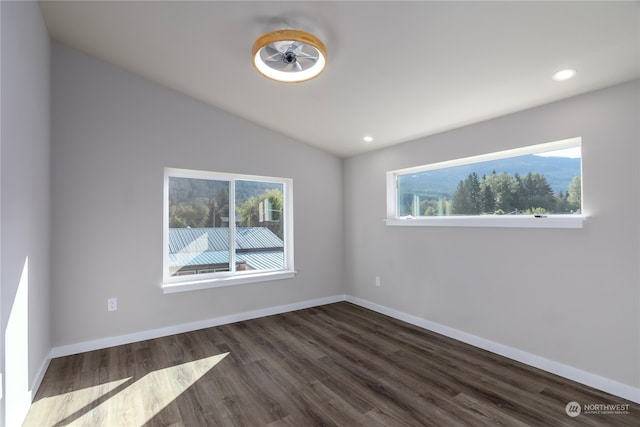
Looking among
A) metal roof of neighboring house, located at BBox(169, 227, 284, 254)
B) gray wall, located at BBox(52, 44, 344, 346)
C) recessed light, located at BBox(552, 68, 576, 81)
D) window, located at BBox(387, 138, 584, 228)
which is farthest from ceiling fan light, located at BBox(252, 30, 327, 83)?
metal roof of neighboring house, located at BBox(169, 227, 284, 254)

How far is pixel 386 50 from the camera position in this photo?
215 centimetres

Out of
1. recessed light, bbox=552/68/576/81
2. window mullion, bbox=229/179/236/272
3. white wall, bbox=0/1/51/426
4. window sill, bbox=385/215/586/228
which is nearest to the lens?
white wall, bbox=0/1/51/426

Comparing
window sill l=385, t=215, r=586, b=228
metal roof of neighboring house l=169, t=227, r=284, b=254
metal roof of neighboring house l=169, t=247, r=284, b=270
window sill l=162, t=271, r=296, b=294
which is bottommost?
window sill l=162, t=271, r=296, b=294

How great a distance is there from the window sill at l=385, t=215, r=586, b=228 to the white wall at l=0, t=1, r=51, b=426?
3372 millimetres

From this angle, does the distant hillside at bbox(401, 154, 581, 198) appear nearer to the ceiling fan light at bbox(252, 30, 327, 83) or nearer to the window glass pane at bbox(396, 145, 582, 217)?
the window glass pane at bbox(396, 145, 582, 217)

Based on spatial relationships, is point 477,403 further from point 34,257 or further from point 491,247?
point 34,257

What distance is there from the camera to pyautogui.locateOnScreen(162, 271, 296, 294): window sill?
3.28 m

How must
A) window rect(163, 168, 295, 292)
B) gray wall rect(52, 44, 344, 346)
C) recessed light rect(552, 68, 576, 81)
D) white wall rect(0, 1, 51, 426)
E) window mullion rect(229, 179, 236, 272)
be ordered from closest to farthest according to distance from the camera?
white wall rect(0, 1, 51, 426) < recessed light rect(552, 68, 576, 81) < gray wall rect(52, 44, 344, 346) < window rect(163, 168, 295, 292) < window mullion rect(229, 179, 236, 272)

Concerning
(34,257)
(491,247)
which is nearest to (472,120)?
(491,247)

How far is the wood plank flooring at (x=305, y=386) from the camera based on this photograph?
1930 mm

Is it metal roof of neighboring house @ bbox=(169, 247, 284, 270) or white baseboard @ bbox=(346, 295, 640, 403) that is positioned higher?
metal roof of neighboring house @ bbox=(169, 247, 284, 270)

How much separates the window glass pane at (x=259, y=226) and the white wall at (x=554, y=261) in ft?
5.38

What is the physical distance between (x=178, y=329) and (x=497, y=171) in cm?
363

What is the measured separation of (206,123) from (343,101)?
1613 mm
